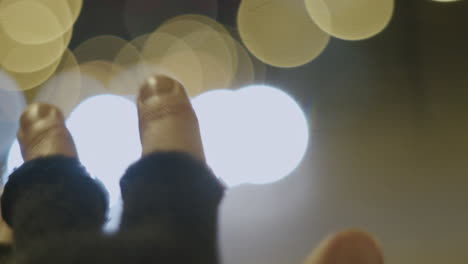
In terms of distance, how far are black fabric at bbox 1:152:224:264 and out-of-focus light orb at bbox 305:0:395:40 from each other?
798 mm

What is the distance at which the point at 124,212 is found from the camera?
48 cm

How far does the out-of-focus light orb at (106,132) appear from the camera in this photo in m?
0.96

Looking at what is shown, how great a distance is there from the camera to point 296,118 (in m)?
1.14

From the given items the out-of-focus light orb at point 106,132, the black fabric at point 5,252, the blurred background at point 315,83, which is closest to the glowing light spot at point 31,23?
the blurred background at point 315,83

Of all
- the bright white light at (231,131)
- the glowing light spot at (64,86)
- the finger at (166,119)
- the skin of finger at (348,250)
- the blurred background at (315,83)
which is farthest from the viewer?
the glowing light spot at (64,86)

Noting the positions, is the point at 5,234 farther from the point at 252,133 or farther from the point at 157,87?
the point at 252,133

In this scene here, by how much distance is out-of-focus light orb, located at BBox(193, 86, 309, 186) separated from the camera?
Answer: 106 centimetres

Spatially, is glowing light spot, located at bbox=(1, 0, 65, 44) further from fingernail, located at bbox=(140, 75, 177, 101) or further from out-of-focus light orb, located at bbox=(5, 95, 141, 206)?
fingernail, located at bbox=(140, 75, 177, 101)

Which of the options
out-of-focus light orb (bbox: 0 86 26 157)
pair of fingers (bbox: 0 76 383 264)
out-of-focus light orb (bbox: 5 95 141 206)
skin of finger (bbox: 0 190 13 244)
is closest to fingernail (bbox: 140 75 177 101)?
pair of fingers (bbox: 0 76 383 264)

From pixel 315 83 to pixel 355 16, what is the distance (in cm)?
18

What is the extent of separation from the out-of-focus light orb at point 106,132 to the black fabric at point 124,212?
365 millimetres

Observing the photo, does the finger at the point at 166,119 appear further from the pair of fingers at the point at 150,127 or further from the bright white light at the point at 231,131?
the bright white light at the point at 231,131

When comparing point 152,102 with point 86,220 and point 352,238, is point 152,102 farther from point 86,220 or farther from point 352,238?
point 352,238

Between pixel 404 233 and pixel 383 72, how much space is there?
16.4 inches
